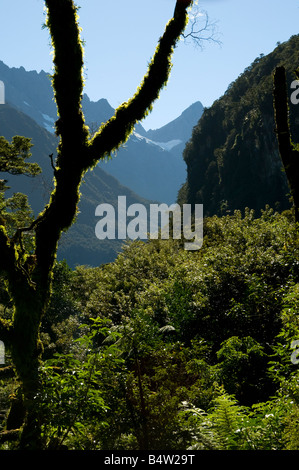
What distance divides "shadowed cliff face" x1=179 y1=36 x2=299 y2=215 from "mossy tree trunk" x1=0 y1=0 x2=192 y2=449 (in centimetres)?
8013

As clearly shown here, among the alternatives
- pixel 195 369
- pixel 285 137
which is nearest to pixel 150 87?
pixel 285 137

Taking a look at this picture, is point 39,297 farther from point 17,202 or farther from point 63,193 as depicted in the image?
point 17,202

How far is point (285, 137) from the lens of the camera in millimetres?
4426

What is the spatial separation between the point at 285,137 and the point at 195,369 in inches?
161

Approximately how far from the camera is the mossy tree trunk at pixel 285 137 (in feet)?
14.1

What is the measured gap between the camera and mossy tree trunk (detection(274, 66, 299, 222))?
4297mm

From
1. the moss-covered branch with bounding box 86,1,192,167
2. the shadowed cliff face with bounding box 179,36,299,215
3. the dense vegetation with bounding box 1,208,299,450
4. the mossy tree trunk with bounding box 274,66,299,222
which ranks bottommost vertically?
the dense vegetation with bounding box 1,208,299,450

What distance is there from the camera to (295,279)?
36.9ft

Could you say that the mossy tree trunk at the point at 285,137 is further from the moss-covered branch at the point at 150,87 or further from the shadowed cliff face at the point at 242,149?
the shadowed cliff face at the point at 242,149

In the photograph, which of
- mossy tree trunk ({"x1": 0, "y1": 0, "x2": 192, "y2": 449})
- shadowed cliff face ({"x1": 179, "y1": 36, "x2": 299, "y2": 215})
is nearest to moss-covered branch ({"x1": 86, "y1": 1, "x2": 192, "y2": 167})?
mossy tree trunk ({"x1": 0, "y1": 0, "x2": 192, "y2": 449})

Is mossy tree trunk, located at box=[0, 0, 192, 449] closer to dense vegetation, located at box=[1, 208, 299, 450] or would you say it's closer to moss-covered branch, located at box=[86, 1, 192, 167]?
moss-covered branch, located at box=[86, 1, 192, 167]

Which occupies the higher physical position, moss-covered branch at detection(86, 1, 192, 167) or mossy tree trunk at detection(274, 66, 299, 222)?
moss-covered branch at detection(86, 1, 192, 167)

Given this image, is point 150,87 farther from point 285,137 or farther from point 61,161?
point 285,137

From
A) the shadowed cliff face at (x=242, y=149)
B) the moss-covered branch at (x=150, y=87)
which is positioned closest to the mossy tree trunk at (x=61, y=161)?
the moss-covered branch at (x=150, y=87)
